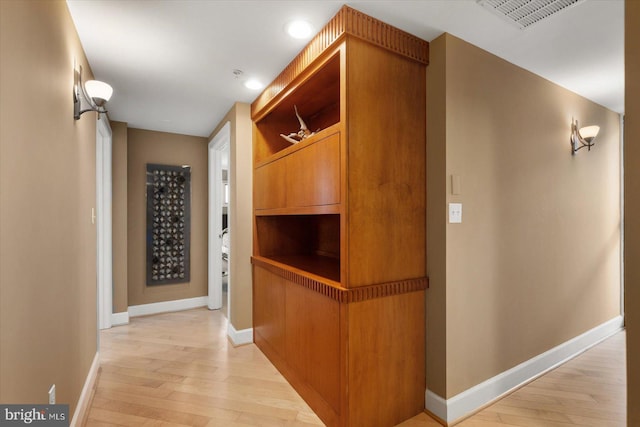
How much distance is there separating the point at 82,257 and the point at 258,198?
147 cm

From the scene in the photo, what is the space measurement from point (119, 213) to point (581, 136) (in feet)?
16.6

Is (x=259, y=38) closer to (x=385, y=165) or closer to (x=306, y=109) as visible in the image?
(x=306, y=109)

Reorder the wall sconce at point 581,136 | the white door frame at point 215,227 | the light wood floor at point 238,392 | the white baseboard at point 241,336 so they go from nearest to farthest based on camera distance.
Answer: the light wood floor at point 238,392 < the wall sconce at point 581,136 < the white baseboard at point 241,336 < the white door frame at point 215,227

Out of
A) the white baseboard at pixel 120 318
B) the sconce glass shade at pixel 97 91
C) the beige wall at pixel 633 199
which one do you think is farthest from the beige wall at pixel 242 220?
the beige wall at pixel 633 199

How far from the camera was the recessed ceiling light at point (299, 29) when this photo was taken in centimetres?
183

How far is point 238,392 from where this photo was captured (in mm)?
2270

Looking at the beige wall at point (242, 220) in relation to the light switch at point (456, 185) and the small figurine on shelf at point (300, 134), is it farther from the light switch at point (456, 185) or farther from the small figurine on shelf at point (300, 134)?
the light switch at point (456, 185)

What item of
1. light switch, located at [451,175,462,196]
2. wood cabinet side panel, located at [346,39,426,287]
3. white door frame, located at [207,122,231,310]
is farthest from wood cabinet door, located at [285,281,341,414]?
white door frame, located at [207,122,231,310]

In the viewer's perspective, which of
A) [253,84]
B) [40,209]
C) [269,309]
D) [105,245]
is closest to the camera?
[40,209]

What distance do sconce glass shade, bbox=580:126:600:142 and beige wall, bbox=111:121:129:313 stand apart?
195 inches

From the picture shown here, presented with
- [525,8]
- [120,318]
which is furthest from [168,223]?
[525,8]

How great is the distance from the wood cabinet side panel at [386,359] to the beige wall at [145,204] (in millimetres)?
3260

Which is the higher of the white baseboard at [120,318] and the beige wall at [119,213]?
the beige wall at [119,213]

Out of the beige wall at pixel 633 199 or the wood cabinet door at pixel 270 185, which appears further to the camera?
the wood cabinet door at pixel 270 185
